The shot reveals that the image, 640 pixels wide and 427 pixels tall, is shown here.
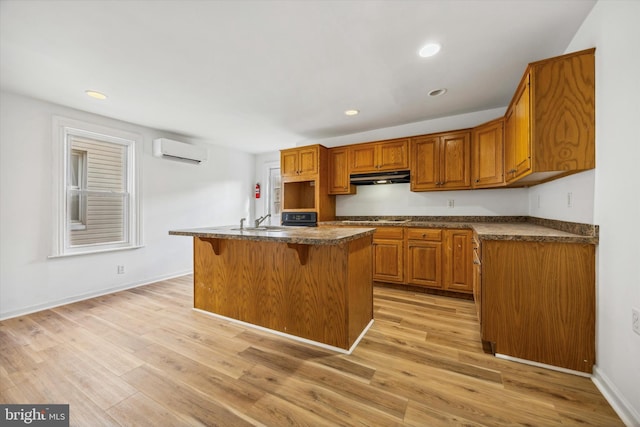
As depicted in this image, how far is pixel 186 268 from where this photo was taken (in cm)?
450

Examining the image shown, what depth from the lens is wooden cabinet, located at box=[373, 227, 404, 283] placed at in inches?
134

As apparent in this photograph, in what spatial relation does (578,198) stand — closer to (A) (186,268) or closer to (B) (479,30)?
(B) (479,30)

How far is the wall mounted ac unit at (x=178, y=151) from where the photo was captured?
390 centimetres

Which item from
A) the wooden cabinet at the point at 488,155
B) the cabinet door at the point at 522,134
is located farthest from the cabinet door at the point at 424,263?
the cabinet door at the point at 522,134

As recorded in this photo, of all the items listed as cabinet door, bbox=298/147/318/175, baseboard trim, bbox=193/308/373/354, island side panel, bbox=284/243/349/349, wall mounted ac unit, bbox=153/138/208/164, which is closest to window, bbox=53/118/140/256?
wall mounted ac unit, bbox=153/138/208/164

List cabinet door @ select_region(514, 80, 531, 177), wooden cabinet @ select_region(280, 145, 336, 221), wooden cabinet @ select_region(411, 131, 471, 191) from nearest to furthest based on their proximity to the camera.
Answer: cabinet door @ select_region(514, 80, 531, 177) < wooden cabinet @ select_region(411, 131, 471, 191) < wooden cabinet @ select_region(280, 145, 336, 221)

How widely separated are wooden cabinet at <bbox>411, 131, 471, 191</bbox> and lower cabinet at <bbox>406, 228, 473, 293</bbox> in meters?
0.71

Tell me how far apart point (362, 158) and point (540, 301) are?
2878mm

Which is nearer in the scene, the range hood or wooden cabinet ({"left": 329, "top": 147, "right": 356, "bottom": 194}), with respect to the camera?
the range hood

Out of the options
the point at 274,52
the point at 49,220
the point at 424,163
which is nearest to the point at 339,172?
the point at 424,163

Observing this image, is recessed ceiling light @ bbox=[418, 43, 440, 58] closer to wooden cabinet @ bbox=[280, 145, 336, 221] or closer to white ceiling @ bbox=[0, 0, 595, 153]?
white ceiling @ bbox=[0, 0, 595, 153]

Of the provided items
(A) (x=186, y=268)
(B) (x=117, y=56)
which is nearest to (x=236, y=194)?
(A) (x=186, y=268)

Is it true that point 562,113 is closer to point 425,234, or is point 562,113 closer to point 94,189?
point 425,234

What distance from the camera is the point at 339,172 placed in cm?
421
